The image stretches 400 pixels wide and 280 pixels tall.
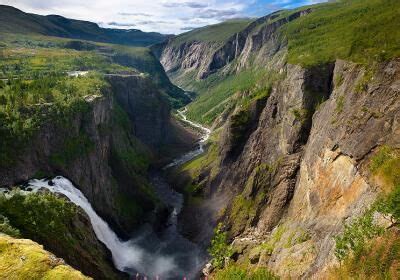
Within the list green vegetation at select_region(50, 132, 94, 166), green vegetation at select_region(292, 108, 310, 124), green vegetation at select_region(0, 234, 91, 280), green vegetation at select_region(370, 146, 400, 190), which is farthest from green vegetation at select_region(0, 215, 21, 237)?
green vegetation at select_region(292, 108, 310, 124)

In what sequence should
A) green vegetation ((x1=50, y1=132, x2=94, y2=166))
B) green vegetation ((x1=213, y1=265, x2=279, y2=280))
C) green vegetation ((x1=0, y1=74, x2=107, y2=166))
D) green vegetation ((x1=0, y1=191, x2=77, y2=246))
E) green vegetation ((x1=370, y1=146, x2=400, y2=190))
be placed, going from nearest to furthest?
green vegetation ((x1=370, y1=146, x2=400, y2=190))
green vegetation ((x1=213, y1=265, x2=279, y2=280))
green vegetation ((x1=0, y1=191, x2=77, y2=246))
green vegetation ((x1=0, y1=74, x2=107, y2=166))
green vegetation ((x1=50, y1=132, x2=94, y2=166))

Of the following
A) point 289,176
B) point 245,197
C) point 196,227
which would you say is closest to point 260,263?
point 289,176

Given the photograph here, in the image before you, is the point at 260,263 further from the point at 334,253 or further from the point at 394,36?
the point at 394,36

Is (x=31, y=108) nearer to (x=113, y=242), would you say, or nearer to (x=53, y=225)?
(x=113, y=242)

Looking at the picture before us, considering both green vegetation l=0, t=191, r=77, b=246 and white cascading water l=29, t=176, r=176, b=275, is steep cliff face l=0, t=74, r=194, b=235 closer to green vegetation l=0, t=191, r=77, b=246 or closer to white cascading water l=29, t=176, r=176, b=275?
white cascading water l=29, t=176, r=176, b=275

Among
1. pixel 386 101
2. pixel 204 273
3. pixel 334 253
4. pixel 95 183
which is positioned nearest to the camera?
pixel 334 253

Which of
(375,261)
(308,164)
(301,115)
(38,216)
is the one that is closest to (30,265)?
(38,216)

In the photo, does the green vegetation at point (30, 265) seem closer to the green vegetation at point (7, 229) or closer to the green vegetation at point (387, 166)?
the green vegetation at point (7, 229)
